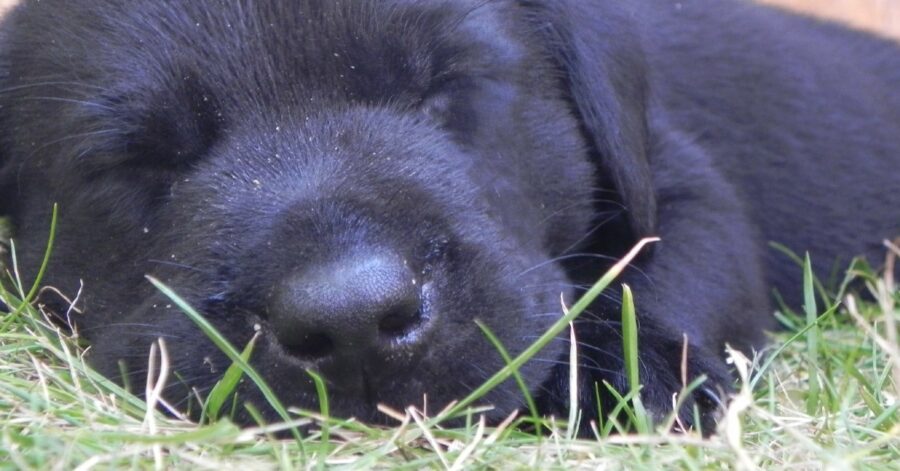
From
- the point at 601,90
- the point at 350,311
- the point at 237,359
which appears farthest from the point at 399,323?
the point at 601,90

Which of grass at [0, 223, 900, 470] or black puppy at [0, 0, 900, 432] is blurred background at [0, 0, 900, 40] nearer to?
black puppy at [0, 0, 900, 432]

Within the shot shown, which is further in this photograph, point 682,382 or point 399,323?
point 682,382

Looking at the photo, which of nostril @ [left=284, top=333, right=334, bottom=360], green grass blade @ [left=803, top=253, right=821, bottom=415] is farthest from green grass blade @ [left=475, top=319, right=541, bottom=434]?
green grass blade @ [left=803, top=253, right=821, bottom=415]

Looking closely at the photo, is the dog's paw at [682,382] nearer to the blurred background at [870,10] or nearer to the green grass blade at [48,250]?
the green grass blade at [48,250]

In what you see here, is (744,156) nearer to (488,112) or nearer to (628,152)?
(628,152)

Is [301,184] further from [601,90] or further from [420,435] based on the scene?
[601,90]

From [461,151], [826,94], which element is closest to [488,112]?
[461,151]

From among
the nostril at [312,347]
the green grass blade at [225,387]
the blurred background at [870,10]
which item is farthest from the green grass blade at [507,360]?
the blurred background at [870,10]
